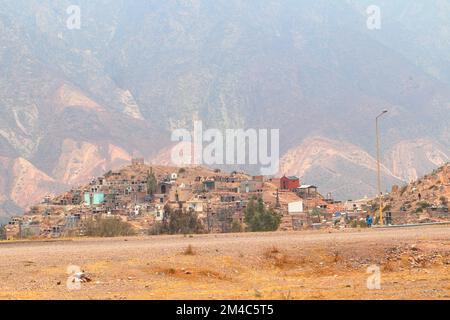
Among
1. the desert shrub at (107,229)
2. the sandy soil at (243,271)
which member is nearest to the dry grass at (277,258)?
A: the sandy soil at (243,271)

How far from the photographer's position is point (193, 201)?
12381cm

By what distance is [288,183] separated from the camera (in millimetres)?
145250

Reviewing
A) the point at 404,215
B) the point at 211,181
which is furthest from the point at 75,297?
the point at 211,181

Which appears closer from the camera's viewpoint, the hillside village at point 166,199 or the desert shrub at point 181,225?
the desert shrub at point 181,225

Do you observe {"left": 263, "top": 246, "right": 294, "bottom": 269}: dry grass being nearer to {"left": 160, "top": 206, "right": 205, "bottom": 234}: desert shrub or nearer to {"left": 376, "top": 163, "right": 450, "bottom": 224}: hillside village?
{"left": 160, "top": 206, "right": 205, "bottom": 234}: desert shrub

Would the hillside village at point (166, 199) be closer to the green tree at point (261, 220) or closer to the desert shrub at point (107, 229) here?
the green tree at point (261, 220)

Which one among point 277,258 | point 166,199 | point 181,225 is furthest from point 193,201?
point 277,258

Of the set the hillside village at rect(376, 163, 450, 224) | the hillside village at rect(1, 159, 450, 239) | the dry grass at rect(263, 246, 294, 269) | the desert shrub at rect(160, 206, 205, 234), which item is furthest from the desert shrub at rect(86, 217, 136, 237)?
the dry grass at rect(263, 246, 294, 269)

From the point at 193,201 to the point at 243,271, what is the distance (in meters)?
95.2

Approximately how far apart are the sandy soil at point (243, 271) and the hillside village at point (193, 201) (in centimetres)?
4872

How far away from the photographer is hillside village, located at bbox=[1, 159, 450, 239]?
307 feet

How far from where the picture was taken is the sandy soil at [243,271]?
69.8 ft
